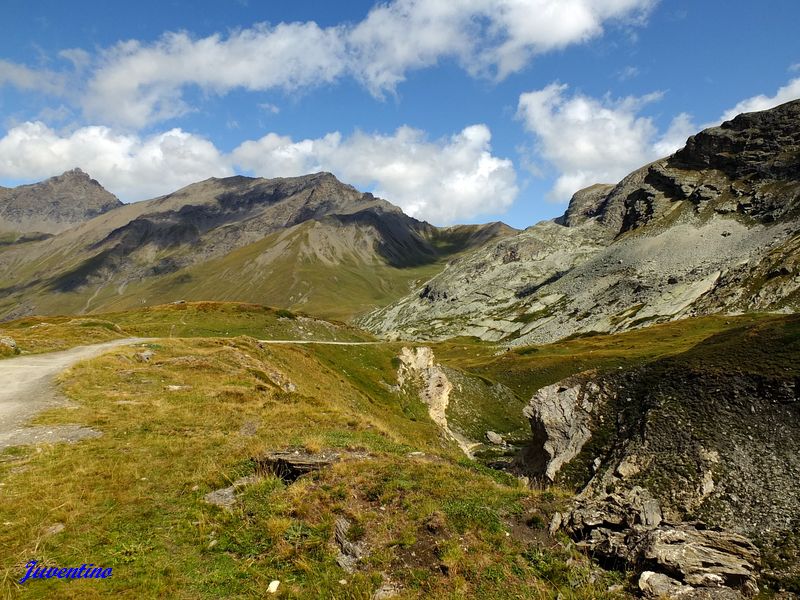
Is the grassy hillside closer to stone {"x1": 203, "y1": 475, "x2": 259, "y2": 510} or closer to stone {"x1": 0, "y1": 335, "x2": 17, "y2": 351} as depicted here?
stone {"x1": 203, "y1": 475, "x2": 259, "y2": 510}

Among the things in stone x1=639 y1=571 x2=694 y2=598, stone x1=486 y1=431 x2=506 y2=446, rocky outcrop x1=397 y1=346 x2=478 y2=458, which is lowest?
stone x1=486 y1=431 x2=506 y2=446

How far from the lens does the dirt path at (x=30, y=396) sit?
61.7 ft

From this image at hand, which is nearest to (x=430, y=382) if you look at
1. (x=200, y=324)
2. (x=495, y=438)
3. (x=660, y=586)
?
(x=495, y=438)

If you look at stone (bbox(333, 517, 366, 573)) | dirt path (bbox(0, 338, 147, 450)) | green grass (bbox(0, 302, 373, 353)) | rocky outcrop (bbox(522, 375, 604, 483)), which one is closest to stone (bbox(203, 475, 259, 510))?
stone (bbox(333, 517, 366, 573))

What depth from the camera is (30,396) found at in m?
24.8

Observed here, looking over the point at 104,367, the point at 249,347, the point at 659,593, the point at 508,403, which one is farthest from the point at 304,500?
the point at 508,403

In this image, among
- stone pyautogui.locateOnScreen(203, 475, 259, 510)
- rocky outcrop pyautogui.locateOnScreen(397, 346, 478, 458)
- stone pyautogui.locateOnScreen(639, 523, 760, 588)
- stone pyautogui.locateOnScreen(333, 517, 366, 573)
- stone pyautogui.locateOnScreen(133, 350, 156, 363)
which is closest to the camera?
stone pyautogui.locateOnScreen(639, 523, 760, 588)

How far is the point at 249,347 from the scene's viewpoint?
45.4 meters

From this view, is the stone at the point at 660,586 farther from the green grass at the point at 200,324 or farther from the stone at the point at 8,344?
the green grass at the point at 200,324

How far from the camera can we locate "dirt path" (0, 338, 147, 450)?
1881 cm

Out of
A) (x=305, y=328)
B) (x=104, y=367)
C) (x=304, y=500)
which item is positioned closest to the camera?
(x=304, y=500)

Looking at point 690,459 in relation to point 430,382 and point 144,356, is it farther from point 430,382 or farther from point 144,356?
point 430,382

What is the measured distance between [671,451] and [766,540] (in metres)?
5.10

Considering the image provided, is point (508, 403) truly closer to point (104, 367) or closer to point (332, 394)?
point (332, 394)
